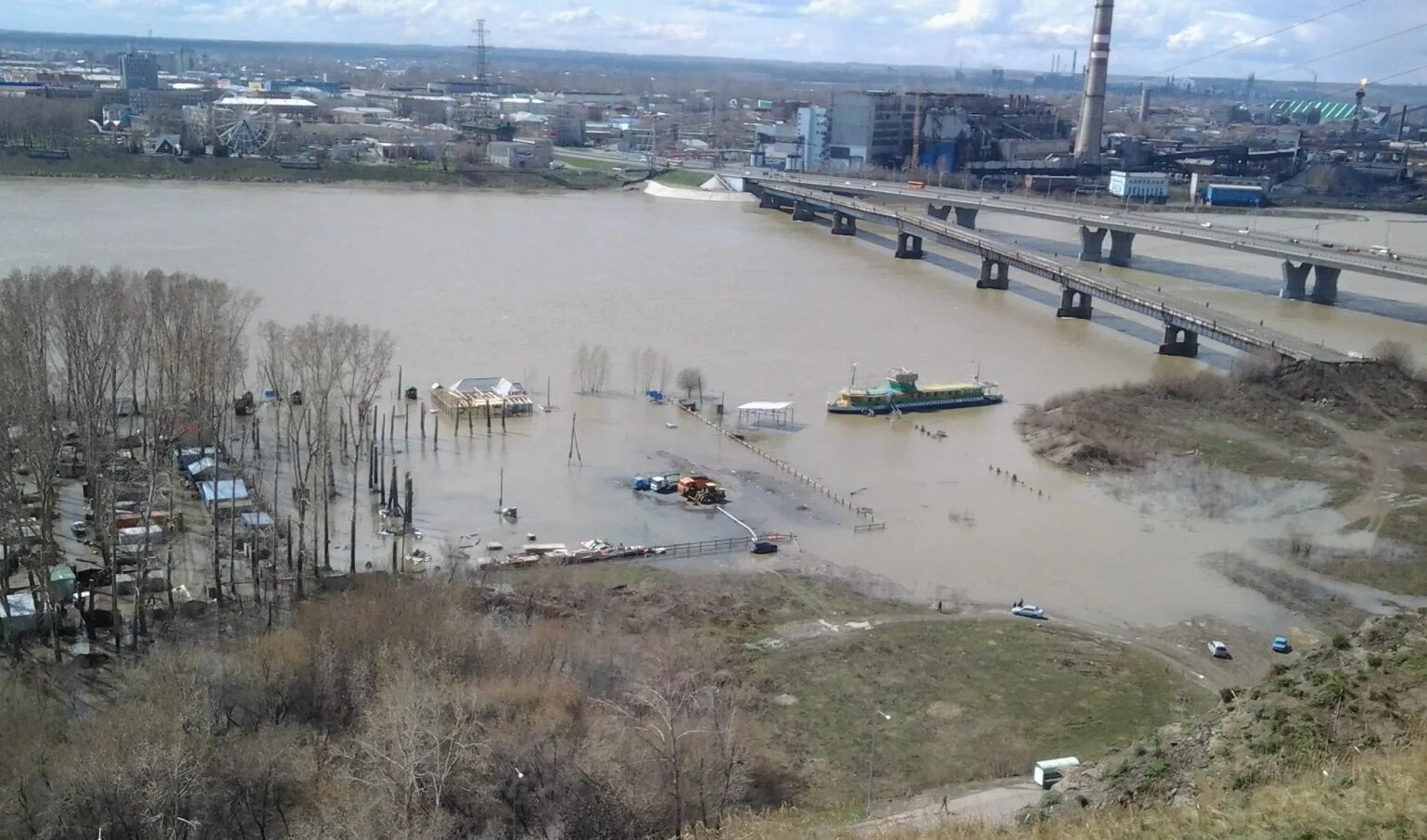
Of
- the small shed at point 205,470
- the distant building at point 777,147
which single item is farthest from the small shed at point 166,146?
the small shed at point 205,470

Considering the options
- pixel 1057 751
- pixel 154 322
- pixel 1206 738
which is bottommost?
pixel 1057 751

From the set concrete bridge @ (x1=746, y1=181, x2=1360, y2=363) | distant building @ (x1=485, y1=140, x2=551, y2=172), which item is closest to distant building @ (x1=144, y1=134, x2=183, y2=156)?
distant building @ (x1=485, y1=140, x2=551, y2=172)

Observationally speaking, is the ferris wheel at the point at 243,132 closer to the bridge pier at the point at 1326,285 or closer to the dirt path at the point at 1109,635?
the bridge pier at the point at 1326,285

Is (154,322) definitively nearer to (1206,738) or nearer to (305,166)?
(1206,738)

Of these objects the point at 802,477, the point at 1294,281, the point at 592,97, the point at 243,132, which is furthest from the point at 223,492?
the point at 592,97

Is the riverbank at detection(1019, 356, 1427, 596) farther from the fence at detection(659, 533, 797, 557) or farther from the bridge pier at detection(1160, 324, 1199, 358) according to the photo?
the fence at detection(659, 533, 797, 557)

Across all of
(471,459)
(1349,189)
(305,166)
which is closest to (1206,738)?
(471,459)
